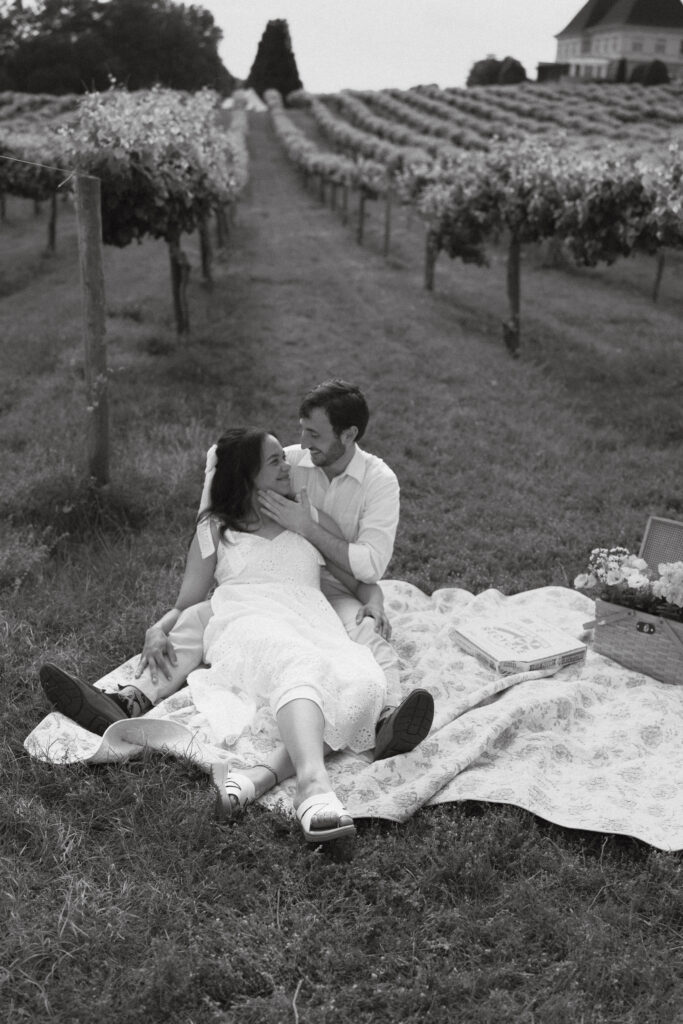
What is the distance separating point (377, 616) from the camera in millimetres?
4578

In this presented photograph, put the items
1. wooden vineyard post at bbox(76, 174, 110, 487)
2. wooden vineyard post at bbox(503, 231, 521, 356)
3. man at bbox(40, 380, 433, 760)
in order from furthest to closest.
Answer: wooden vineyard post at bbox(503, 231, 521, 356), wooden vineyard post at bbox(76, 174, 110, 487), man at bbox(40, 380, 433, 760)

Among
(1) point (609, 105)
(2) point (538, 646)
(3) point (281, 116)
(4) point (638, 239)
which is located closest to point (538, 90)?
(1) point (609, 105)

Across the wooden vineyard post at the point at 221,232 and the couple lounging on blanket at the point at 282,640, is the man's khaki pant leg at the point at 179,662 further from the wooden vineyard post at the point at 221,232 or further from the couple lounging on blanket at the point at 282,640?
the wooden vineyard post at the point at 221,232

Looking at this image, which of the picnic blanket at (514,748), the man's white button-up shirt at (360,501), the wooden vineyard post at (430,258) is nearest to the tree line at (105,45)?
the wooden vineyard post at (430,258)

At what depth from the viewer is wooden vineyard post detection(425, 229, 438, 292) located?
16.0 m

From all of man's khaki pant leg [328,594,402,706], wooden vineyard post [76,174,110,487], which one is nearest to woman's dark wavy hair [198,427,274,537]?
man's khaki pant leg [328,594,402,706]

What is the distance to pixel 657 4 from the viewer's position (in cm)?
4112

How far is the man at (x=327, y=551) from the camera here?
3984mm

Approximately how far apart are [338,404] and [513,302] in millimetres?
9047

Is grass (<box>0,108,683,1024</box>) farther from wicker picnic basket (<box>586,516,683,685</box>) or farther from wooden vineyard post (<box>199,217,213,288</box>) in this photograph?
wicker picnic basket (<box>586,516,683,685</box>)

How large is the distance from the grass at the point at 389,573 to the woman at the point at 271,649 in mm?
189

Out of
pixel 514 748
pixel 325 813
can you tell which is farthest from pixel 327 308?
pixel 325 813

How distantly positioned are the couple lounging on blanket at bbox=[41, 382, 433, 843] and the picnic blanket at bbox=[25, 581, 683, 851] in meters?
0.12

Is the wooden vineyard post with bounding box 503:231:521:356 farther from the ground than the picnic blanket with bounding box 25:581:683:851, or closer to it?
farther from the ground
